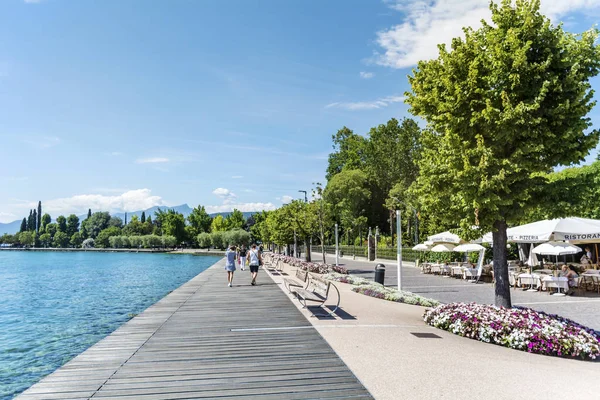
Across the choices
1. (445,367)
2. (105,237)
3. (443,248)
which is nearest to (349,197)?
(443,248)

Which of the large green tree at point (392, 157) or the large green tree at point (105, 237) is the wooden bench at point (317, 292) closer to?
the large green tree at point (392, 157)

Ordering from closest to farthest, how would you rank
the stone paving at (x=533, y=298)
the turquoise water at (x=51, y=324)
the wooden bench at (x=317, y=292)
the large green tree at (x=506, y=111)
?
the large green tree at (x=506, y=111) → the turquoise water at (x=51, y=324) → the wooden bench at (x=317, y=292) → the stone paving at (x=533, y=298)

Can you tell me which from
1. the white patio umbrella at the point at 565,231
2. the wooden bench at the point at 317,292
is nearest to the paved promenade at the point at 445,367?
the wooden bench at the point at 317,292

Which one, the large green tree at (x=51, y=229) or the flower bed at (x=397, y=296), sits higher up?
the large green tree at (x=51, y=229)

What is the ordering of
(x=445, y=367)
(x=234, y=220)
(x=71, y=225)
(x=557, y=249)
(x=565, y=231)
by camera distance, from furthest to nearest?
(x=71, y=225) < (x=234, y=220) < (x=557, y=249) < (x=565, y=231) < (x=445, y=367)

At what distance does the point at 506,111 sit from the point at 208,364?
6.70 meters

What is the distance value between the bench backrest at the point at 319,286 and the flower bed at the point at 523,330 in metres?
2.57

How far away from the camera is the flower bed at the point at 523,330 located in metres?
7.19

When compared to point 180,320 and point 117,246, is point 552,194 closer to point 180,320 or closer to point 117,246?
point 180,320

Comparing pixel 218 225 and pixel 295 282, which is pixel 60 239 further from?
pixel 295 282

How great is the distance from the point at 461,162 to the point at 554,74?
2328 mm

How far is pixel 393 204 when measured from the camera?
162 feet

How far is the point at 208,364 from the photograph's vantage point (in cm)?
623

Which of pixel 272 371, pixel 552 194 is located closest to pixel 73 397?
pixel 272 371
